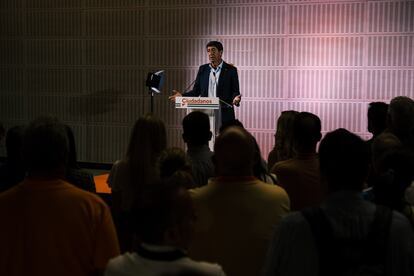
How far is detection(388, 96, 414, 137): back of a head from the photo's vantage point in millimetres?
4359

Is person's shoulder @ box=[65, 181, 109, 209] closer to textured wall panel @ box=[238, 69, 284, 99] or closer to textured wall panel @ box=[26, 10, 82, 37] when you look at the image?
textured wall panel @ box=[238, 69, 284, 99]

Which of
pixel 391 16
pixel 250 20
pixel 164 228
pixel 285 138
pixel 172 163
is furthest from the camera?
pixel 250 20

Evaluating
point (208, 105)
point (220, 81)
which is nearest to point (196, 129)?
point (208, 105)

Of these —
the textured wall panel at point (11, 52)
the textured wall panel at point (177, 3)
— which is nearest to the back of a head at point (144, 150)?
the textured wall panel at point (177, 3)

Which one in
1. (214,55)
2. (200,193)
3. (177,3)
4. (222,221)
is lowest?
(222,221)

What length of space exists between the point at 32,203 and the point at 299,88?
7.48 meters

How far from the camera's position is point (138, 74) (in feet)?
34.0

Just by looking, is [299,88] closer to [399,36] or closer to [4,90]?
[399,36]

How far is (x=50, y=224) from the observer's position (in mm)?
2340

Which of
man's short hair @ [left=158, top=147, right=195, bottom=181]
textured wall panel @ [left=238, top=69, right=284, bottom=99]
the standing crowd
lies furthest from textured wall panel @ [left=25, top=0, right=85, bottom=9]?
the standing crowd

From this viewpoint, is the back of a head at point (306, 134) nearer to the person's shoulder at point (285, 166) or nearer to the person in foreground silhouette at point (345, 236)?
the person's shoulder at point (285, 166)

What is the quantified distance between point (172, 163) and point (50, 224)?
3.77 feet

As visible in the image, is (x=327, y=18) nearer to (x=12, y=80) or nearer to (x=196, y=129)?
(x=12, y=80)

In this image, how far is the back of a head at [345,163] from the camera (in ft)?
6.78
